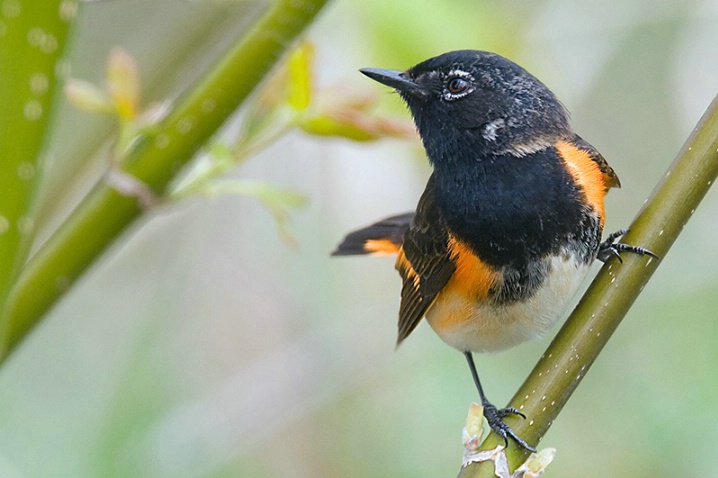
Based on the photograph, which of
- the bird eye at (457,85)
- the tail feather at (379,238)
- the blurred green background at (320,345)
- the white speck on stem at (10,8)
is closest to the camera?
the white speck on stem at (10,8)

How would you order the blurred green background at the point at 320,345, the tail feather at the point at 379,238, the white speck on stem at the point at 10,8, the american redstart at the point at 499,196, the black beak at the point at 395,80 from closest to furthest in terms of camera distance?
the white speck on stem at the point at 10,8 < the black beak at the point at 395,80 < the american redstart at the point at 499,196 < the tail feather at the point at 379,238 < the blurred green background at the point at 320,345

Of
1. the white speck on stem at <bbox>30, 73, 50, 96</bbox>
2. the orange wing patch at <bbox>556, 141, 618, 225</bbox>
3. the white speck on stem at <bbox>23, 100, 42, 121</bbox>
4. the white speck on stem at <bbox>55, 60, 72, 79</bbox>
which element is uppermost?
the white speck on stem at <bbox>55, 60, 72, 79</bbox>

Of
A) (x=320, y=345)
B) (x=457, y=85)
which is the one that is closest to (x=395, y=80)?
(x=457, y=85)

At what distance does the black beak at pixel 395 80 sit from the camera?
6.54 ft

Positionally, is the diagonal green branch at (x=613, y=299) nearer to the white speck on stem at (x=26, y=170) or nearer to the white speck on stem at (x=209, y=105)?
the white speck on stem at (x=209, y=105)

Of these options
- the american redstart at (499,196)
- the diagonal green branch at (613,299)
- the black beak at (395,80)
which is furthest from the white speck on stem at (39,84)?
the american redstart at (499,196)

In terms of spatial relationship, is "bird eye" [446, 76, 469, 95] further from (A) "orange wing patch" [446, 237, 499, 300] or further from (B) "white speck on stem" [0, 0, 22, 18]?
(B) "white speck on stem" [0, 0, 22, 18]

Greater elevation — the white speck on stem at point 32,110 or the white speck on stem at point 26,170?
the white speck on stem at point 32,110

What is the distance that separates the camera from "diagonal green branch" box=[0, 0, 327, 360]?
50.9 inches

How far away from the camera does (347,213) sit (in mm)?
3439

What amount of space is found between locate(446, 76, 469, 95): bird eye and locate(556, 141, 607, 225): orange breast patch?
28 centimetres

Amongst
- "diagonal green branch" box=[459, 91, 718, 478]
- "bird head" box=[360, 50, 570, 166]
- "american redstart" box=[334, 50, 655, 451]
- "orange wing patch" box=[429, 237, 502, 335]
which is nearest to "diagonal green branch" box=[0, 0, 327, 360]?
"diagonal green branch" box=[459, 91, 718, 478]

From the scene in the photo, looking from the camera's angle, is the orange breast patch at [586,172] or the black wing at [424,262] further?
the black wing at [424,262]

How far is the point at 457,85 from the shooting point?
2240 millimetres
